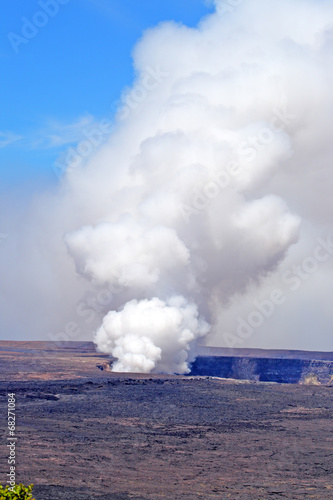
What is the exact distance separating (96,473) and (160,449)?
4667 millimetres

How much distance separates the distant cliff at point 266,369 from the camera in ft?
231

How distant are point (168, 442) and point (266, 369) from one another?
51.8 metres

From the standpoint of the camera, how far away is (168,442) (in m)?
23.7

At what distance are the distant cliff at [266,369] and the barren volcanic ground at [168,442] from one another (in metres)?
28.0

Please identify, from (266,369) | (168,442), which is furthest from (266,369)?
(168,442)

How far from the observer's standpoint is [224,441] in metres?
24.5

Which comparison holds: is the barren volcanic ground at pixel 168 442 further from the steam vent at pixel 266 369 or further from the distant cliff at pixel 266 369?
the distant cliff at pixel 266 369

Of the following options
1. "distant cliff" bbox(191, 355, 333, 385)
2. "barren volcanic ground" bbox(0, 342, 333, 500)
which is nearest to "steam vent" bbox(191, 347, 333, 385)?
"distant cliff" bbox(191, 355, 333, 385)

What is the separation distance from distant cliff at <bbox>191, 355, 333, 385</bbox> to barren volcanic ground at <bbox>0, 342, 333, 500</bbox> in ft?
92.0

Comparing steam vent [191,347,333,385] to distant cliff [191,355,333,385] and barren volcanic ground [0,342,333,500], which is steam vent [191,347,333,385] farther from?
barren volcanic ground [0,342,333,500]

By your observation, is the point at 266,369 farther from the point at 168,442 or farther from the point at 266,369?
the point at 168,442

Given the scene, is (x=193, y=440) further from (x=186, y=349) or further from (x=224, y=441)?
(x=186, y=349)

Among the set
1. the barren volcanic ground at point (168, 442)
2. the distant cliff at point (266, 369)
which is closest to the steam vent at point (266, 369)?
the distant cliff at point (266, 369)

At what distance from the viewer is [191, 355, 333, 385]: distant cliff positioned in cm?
7031
